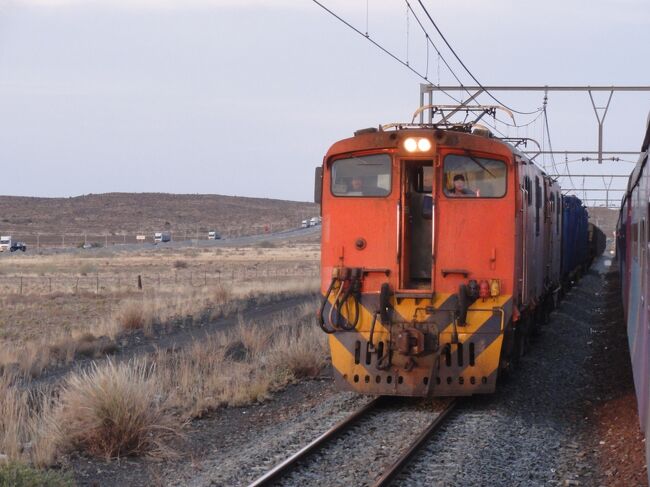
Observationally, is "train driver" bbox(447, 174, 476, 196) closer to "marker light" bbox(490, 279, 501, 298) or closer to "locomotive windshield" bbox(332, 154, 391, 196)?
"locomotive windshield" bbox(332, 154, 391, 196)

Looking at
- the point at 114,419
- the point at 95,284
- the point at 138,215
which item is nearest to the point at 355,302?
the point at 114,419

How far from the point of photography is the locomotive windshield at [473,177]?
11.5 metres

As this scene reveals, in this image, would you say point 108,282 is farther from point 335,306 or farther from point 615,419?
point 615,419

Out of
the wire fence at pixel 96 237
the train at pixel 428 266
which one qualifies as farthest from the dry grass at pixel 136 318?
the wire fence at pixel 96 237

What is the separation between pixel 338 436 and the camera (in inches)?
386

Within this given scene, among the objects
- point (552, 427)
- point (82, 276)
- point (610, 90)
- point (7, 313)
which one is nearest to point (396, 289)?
point (552, 427)

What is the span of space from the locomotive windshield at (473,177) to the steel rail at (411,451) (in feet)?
8.62

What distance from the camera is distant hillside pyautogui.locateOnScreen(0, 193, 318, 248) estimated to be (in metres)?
132

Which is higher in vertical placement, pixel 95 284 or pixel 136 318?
pixel 136 318

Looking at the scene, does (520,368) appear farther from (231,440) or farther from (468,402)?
(231,440)

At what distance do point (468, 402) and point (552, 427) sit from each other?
5.27 ft

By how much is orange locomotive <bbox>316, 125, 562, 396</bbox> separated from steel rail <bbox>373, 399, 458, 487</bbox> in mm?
622

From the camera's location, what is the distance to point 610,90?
74.9 ft

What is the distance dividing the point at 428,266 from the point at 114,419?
14.8 feet
